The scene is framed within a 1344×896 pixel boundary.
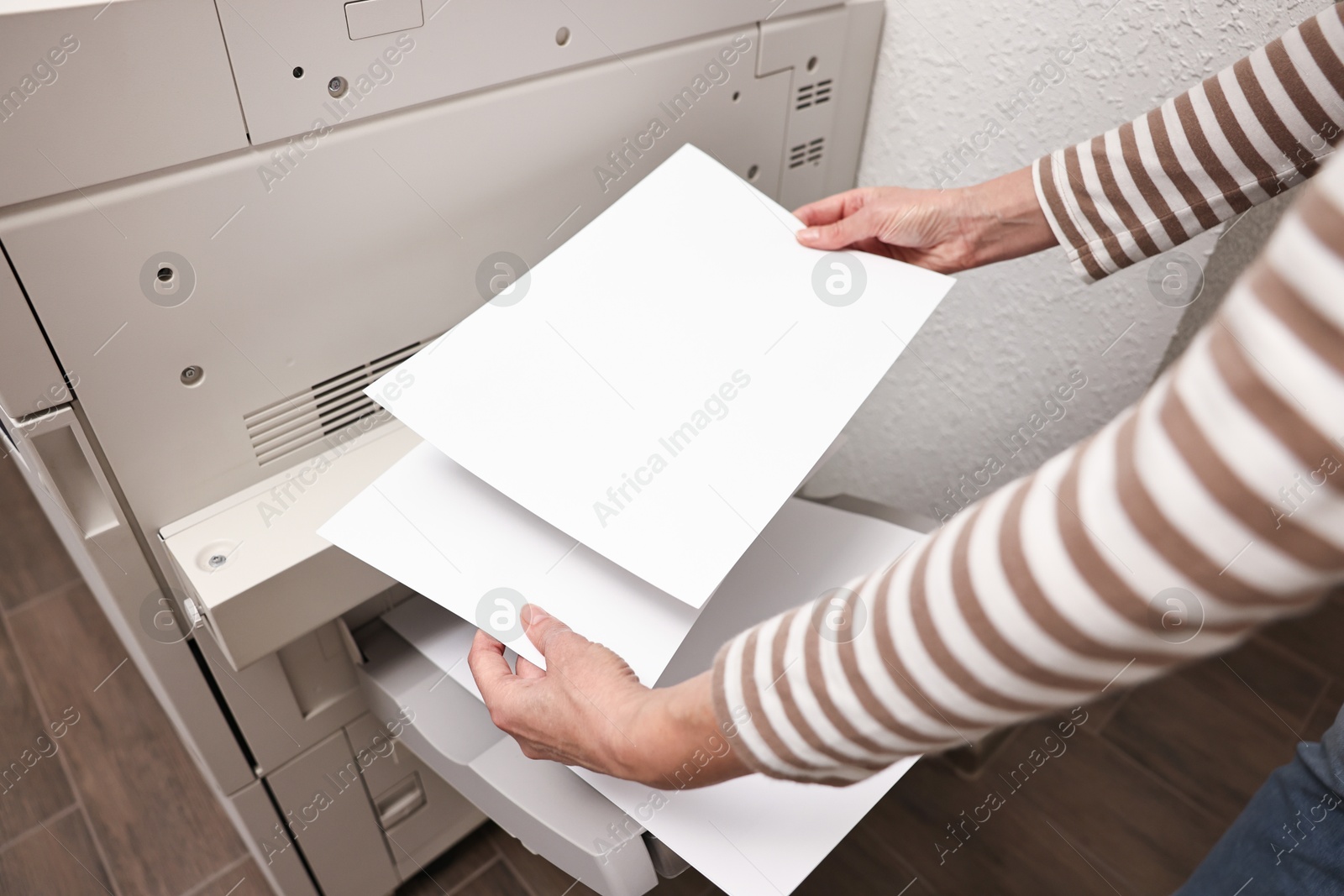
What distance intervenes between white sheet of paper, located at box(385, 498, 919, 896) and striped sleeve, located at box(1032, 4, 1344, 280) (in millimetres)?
251

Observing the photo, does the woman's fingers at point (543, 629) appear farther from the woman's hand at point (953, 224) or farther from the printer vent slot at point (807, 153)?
the printer vent slot at point (807, 153)

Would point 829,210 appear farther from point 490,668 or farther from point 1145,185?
point 490,668

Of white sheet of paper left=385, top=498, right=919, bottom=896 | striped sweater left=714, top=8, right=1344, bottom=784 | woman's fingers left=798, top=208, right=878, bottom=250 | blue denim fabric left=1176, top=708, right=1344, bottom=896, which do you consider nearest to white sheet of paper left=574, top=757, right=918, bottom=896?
white sheet of paper left=385, top=498, right=919, bottom=896

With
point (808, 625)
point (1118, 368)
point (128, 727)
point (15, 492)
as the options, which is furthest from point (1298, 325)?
point (15, 492)

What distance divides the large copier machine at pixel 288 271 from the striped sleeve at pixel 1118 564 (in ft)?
0.67

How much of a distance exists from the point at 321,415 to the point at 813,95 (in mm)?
508

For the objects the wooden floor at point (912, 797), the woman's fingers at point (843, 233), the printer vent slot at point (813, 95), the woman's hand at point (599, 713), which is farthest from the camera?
the wooden floor at point (912, 797)

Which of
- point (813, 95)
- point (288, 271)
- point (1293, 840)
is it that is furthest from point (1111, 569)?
point (813, 95)

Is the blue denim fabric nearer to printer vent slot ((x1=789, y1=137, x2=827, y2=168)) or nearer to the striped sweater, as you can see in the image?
the striped sweater

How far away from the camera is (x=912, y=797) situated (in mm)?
971

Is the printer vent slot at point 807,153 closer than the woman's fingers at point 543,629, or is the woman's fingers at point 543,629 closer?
the woman's fingers at point 543,629

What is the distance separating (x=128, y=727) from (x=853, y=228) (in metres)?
1.09

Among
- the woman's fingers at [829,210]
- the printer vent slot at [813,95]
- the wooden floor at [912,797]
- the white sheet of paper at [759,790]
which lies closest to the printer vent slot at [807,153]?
the printer vent slot at [813,95]

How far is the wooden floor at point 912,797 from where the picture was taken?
0.89 m
